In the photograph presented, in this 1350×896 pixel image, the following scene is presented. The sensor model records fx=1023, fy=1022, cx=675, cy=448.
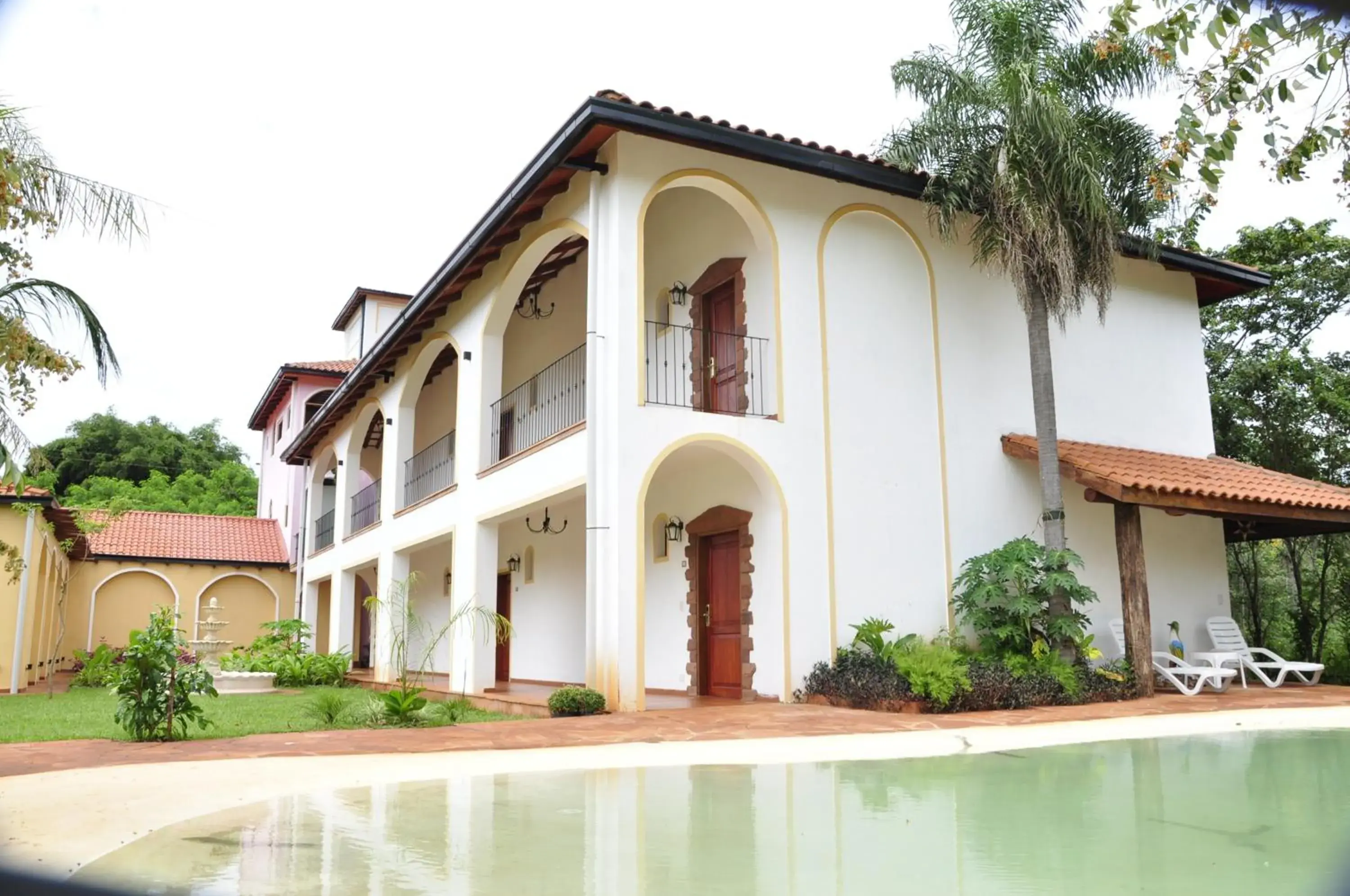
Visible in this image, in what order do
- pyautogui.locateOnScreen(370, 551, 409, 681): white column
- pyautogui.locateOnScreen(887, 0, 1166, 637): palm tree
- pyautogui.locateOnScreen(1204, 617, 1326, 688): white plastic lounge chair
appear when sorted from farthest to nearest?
pyautogui.locateOnScreen(370, 551, 409, 681): white column < pyautogui.locateOnScreen(1204, 617, 1326, 688): white plastic lounge chair < pyautogui.locateOnScreen(887, 0, 1166, 637): palm tree

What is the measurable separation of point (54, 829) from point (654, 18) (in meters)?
4.57

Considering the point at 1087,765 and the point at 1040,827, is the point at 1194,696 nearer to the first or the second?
the point at 1087,765

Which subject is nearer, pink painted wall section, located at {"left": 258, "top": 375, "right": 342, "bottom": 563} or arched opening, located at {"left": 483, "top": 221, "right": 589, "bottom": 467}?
arched opening, located at {"left": 483, "top": 221, "right": 589, "bottom": 467}

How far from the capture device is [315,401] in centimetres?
2980

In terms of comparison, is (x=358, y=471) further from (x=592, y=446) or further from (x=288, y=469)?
(x=592, y=446)

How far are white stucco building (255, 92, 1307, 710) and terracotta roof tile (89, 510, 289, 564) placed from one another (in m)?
13.1

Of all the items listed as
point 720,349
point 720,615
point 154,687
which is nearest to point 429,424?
point 720,349

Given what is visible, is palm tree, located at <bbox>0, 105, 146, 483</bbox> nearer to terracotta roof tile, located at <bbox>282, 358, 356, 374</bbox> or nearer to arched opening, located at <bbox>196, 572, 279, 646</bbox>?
arched opening, located at <bbox>196, 572, 279, 646</bbox>

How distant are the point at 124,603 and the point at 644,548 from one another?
69.4 ft

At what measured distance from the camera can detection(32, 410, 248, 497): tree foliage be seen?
46.3m

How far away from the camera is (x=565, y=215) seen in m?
12.3

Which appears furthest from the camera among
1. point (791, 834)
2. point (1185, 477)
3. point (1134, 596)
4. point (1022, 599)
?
point (1185, 477)

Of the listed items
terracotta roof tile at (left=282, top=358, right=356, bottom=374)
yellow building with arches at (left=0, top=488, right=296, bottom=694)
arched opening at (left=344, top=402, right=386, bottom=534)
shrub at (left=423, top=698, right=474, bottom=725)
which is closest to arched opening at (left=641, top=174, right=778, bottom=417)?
shrub at (left=423, top=698, right=474, bottom=725)

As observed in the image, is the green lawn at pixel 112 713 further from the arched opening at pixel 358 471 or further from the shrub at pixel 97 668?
the arched opening at pixel 358 471
